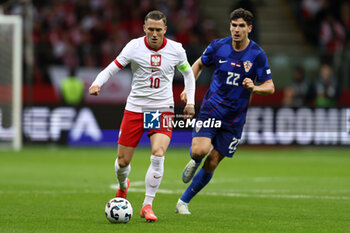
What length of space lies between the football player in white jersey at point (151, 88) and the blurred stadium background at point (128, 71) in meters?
11.1

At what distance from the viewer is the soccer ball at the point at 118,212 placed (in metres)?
8.12

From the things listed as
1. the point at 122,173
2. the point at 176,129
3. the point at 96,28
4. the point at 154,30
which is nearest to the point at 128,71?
the point at 176,129

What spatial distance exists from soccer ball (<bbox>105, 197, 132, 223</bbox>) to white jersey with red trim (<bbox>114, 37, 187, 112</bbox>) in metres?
1.26

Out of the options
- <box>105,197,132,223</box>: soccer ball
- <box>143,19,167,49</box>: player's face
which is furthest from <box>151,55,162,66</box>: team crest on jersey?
<box>105,197,132,223</box>: soccer ball

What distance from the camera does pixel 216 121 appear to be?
9.45 metres

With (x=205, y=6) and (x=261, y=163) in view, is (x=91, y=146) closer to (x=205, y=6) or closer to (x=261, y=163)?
(x=261, y=163)

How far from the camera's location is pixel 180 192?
1186 centimetres

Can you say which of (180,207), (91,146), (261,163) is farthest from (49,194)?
(91,146)

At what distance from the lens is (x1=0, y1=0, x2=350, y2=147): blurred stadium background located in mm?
20891

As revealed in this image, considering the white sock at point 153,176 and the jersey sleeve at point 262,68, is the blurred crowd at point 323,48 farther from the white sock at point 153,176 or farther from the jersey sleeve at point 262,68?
the white sock at point 153,176

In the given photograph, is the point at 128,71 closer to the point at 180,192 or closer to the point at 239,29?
the point at 180,192

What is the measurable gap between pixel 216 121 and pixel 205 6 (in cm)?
1963

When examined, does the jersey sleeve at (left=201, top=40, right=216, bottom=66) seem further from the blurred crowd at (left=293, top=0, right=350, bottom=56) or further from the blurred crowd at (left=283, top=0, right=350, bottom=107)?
the blurred crowd at (left=293, top=0, right=350, bottom=56)

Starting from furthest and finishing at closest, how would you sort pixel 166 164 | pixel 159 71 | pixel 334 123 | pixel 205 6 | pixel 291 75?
pixel 205 6 < pixel 291 75 < pixel 334 123 < pixel 166 164 < pixel 159 71
